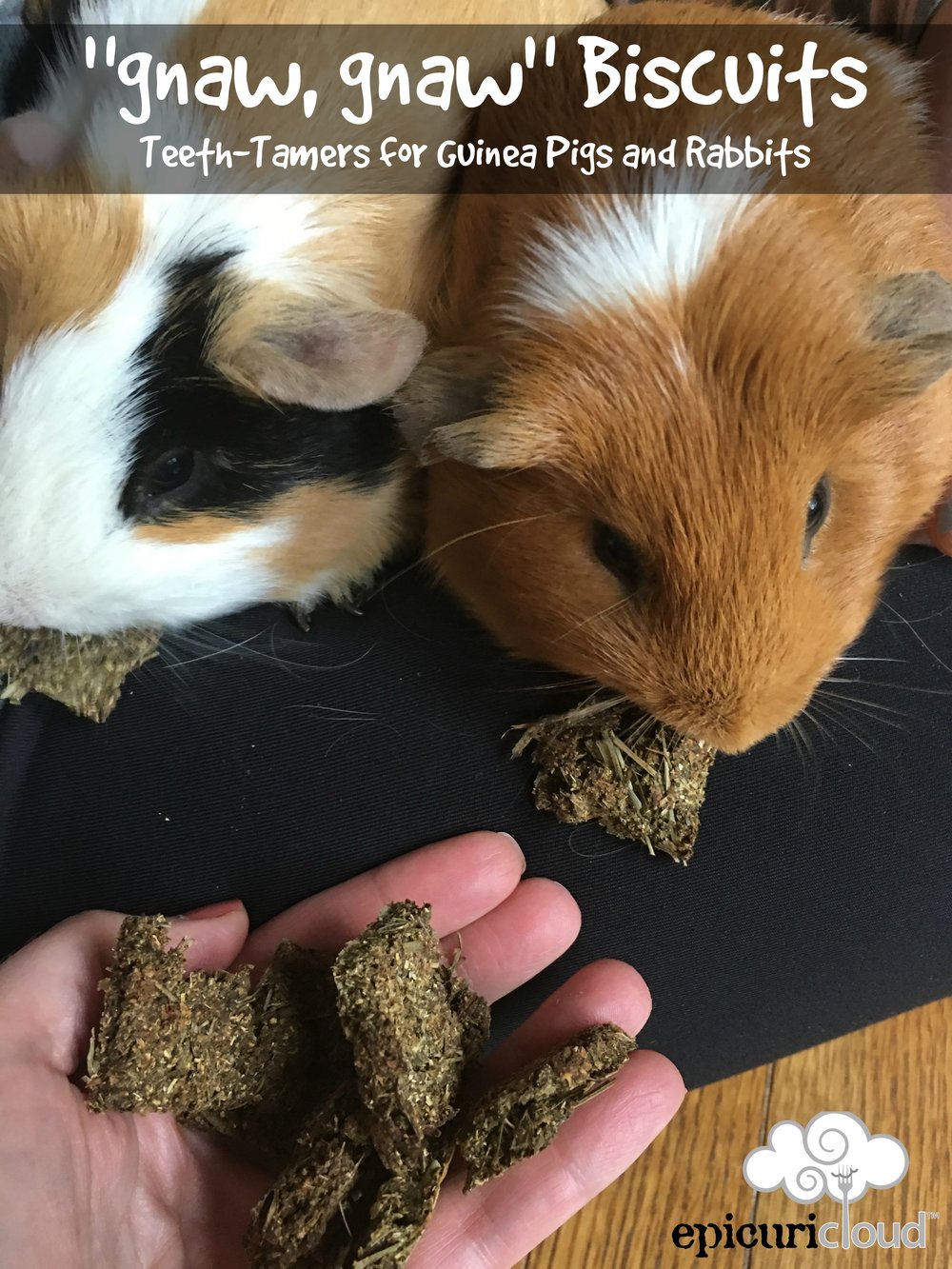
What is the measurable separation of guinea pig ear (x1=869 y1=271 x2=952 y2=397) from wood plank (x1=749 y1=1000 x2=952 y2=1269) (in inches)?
41.6

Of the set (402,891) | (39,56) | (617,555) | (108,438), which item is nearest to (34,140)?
(39,56)

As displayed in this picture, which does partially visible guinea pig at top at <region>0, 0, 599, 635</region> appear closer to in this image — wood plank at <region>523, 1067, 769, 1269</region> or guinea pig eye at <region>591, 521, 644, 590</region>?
guinea pig eye at <region>591, 521, 644, 590</region>

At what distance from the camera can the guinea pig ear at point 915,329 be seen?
0.96 metres

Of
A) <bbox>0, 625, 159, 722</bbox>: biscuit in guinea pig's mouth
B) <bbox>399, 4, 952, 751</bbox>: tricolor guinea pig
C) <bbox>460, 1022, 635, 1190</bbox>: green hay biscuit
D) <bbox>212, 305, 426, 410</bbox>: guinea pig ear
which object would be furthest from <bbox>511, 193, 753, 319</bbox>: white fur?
<bbox>460, 1022, 635, 1190</bbox>: green hay biscuit

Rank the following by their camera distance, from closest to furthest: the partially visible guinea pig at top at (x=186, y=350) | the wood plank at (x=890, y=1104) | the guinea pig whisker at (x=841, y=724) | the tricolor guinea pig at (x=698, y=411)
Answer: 1. the tricolor guinea pig at (x=698, y=411)
2. the partially visible guinea pig at top at (x=186, y=350)
3. the guinea pig whisker at (x=841, y=724)
4. the wood plank at (x=890, y=1104)

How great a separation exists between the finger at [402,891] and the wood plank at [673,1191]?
68cm

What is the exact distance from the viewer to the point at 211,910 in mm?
1093

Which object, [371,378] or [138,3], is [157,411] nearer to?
[371,378]

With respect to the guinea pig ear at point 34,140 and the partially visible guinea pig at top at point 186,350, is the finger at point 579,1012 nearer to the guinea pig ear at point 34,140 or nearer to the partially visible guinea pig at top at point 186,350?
the partially visible guinea pig at top at point 186,350

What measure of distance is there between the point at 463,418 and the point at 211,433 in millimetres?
269

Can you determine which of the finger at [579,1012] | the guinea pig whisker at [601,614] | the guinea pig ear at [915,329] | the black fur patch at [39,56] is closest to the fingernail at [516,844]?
the finger at [579,1012]

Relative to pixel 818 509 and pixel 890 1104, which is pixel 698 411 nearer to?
pixel 818 509

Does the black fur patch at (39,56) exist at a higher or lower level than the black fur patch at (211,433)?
higher

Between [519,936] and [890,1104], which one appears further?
[890,1104]
